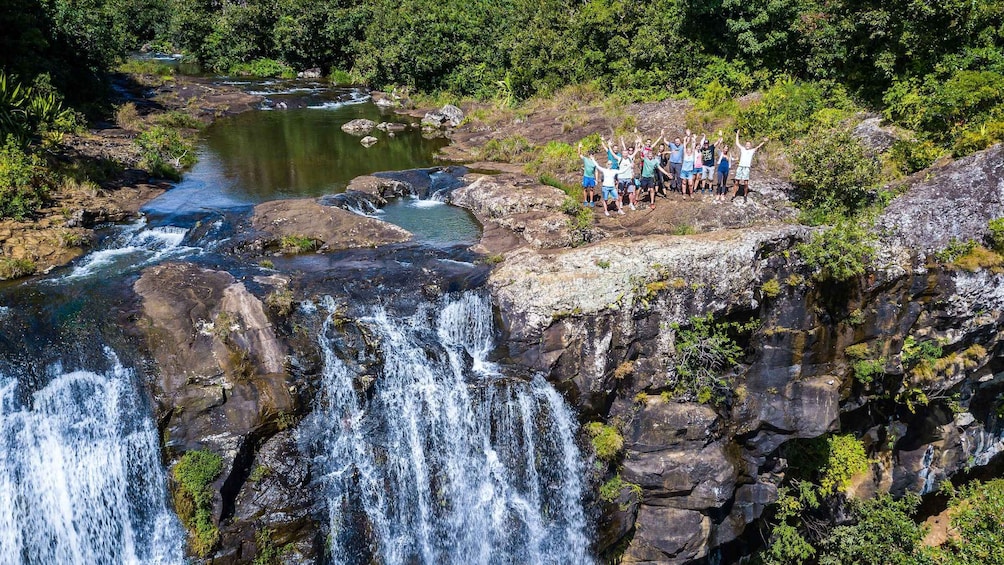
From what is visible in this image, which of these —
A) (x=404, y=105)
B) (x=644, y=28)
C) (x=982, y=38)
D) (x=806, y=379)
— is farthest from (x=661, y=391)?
(x=404, y=105)

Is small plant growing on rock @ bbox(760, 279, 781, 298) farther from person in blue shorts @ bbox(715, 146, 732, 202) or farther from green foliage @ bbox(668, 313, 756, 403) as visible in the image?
person in blue shorts @ bbox(715, 146, 732, 202)

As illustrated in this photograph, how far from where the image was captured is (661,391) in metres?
14.8

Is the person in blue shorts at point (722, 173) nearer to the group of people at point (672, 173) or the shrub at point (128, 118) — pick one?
the group of people at point (672, 173)

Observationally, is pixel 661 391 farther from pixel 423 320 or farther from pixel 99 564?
pixel 99 564

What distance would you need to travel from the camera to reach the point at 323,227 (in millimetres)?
19938

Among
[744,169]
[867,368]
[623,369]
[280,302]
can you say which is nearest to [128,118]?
[280,302]

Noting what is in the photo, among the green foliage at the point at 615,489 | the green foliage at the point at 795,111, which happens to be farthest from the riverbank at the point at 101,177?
the green foliage at the point at 795,111

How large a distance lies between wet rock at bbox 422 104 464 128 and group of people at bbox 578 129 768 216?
61.7ft

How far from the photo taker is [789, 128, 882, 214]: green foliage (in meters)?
18.4

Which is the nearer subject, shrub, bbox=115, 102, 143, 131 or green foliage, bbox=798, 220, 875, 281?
green foliage, bbox=798, 220, 875, 281

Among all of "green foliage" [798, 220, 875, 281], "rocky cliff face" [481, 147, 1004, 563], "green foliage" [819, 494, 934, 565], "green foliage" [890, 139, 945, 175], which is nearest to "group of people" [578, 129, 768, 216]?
"green foliage" [890, 139, 945, 175]

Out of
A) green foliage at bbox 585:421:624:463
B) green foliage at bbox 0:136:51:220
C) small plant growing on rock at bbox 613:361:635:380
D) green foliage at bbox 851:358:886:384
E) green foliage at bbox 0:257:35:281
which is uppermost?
green foliage at bbox 0:136:51:220

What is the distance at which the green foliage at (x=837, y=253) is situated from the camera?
1492cm

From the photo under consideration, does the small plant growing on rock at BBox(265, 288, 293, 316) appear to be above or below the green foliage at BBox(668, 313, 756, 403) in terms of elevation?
above
